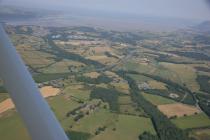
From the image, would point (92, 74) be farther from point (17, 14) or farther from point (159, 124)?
point (17, 14)

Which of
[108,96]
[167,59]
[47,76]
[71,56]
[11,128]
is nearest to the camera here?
[11,128]

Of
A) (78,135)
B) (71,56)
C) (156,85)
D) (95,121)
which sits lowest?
(71,56)

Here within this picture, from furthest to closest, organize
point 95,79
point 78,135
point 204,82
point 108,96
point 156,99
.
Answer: point 204,82 < point 95,79 < point 156,99 < point 108,96 < point 78,135

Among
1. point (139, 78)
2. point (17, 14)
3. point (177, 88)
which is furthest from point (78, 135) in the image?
point (17, 14)

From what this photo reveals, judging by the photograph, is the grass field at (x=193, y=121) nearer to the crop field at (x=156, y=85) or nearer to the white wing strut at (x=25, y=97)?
the crop field at (x=156, y=85)

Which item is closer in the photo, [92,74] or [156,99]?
[156,99]

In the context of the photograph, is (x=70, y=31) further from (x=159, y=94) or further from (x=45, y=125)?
(x=45, y=125)

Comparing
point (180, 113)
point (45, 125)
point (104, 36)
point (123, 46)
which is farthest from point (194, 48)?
point (45, 125)
